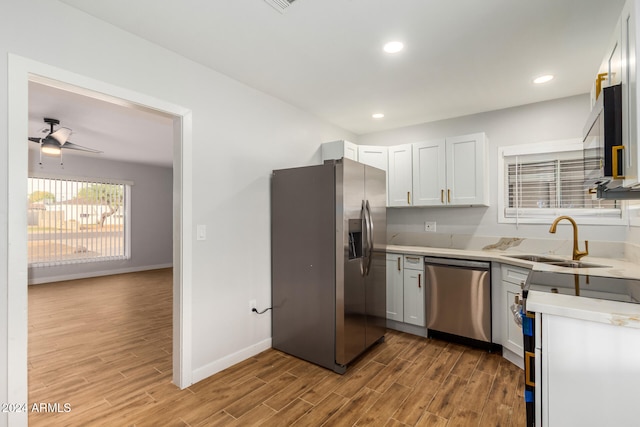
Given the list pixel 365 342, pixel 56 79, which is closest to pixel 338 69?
pixel 56 79

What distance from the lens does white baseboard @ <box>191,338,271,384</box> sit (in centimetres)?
246

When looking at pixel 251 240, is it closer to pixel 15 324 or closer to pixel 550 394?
pixel 15 324

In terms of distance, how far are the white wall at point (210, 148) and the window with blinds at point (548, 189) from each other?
244 centimetres

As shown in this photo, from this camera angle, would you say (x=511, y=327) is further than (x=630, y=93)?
Yes

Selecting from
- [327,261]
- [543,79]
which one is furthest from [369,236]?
[543,79]

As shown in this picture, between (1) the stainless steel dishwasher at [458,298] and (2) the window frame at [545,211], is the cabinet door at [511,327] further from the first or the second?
(2) the window frame at [545,211]

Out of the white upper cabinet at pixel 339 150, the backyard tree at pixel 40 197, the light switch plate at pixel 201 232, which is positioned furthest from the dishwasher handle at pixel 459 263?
the backyard tree at pixel 40 197

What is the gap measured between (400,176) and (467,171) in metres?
0.79

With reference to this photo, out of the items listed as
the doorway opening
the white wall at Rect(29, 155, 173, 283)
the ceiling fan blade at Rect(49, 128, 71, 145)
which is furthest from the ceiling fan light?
the doorway opening

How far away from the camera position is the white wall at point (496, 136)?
311cm

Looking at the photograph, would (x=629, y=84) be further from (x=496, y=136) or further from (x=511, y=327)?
(x=496, y=136)

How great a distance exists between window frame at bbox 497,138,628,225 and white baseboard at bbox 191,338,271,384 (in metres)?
2.97

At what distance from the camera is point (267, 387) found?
237 cm

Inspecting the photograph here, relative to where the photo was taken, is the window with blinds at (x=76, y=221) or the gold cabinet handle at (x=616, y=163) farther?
the window with blinds at (x=76, y=221)
